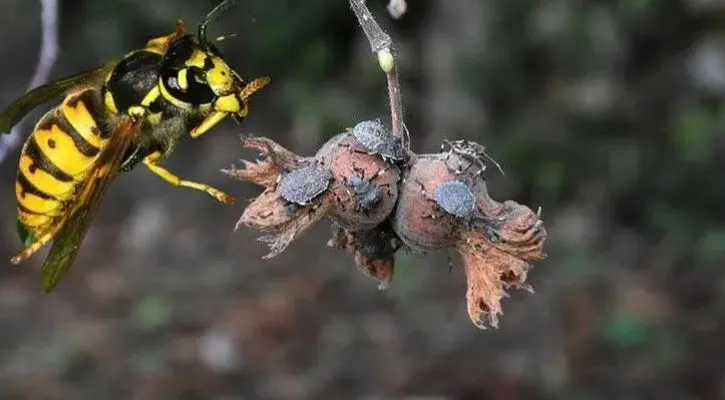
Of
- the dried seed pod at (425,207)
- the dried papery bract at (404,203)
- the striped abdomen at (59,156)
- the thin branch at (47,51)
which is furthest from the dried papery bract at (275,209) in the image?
the thin branch at (47,51)

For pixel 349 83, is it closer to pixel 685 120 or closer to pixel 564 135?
pixel 564 135

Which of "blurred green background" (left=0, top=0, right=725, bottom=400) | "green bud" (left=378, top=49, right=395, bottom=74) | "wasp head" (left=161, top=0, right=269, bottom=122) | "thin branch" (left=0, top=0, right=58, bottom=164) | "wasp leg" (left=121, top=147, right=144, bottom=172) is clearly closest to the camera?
"green bud" (left=378, top=49, right=395, bottom=74)

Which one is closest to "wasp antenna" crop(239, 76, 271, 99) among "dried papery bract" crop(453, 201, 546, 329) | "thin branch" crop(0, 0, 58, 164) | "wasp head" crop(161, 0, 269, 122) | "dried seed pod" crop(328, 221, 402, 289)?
"wasp head" crop(161, 0, 269, 122)

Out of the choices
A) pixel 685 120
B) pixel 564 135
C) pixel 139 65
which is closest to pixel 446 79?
pixel 564 135

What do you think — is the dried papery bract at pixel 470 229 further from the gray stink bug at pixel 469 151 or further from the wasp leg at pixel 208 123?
the wasp leg at pixel 208 123

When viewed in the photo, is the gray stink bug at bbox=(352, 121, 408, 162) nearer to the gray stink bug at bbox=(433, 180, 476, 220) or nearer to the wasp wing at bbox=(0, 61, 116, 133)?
the gray stink bug at bbox=(433, 180, 476, 220)

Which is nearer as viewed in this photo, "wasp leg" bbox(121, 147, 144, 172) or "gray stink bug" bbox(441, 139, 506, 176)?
"gray stink bug" bbox(441, 139, 506, 176)

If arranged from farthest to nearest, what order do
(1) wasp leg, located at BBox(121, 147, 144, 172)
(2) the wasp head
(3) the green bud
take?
(1) wasp leg, located at BBox(121, 147, 144, 172), (2) the wasp head, (3) the green bud

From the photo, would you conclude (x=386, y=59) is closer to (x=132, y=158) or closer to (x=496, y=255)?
(x=496, y=255)
